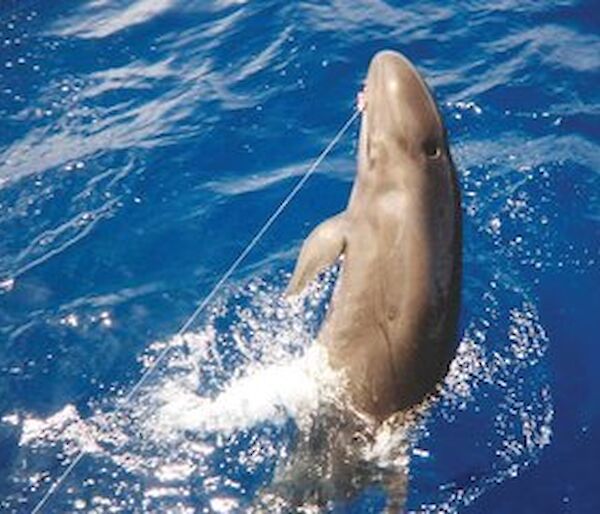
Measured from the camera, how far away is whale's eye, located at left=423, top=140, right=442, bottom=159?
6.17 m

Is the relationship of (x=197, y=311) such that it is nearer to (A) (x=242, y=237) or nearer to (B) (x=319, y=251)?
(B) (x=319, y=251)

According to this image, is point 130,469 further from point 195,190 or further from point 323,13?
point 323,13

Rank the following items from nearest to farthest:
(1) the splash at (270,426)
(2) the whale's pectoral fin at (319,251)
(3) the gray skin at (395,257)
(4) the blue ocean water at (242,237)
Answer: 1. (3) the gray skin at (395,257)
2. (1) the splash at (270,426)
3. (4) the blue ocean water at (242,237)
4. (2) the whale's pectoral fin at (319,251)

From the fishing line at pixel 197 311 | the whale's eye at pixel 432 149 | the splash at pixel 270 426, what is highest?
the whale's eye at pixel 432 149

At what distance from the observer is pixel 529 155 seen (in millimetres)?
9117

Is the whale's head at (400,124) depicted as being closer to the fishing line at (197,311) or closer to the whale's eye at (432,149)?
the whale's eye at (432,149)

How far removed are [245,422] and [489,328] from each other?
2.33 meters

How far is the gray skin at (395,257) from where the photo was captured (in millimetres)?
5945

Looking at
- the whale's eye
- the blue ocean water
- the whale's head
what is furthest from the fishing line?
the whale's eye

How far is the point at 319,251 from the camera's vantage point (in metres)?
6.63

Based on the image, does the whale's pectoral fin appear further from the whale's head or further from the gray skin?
the whale's head

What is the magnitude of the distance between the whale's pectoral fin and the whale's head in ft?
1.81

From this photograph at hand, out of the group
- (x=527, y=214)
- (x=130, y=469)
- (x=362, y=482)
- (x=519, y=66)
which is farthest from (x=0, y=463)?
(x=519, y=66)

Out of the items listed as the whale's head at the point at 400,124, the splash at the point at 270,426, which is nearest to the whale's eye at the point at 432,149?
the whale's head at the point at 400,124
